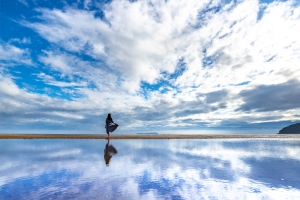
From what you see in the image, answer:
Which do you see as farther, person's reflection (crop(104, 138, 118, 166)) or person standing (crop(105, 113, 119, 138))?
person standing (crop(105, 113, 119, 138))

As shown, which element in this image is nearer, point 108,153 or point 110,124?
point 108,153

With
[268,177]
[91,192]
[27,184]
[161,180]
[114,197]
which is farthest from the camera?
[268,177]

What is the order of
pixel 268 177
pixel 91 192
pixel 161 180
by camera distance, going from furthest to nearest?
pixel 268 177, pixel 161 180, pixel 91 192

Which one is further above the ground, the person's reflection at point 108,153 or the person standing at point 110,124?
the person standing at point 110,124

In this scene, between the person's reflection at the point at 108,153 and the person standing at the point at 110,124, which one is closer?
the person's reflection at the point at 108,153

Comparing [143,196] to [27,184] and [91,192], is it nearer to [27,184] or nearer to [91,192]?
[91,192]

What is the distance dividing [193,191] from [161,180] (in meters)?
2.04

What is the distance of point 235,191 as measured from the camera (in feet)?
26.0

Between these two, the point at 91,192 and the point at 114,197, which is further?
the point at 91,192

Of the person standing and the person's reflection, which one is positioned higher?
the person standing

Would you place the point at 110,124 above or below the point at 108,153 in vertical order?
above

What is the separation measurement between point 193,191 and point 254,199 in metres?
2.23

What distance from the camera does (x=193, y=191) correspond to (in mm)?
7812

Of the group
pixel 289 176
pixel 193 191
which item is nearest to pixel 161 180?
pixel 193 191
